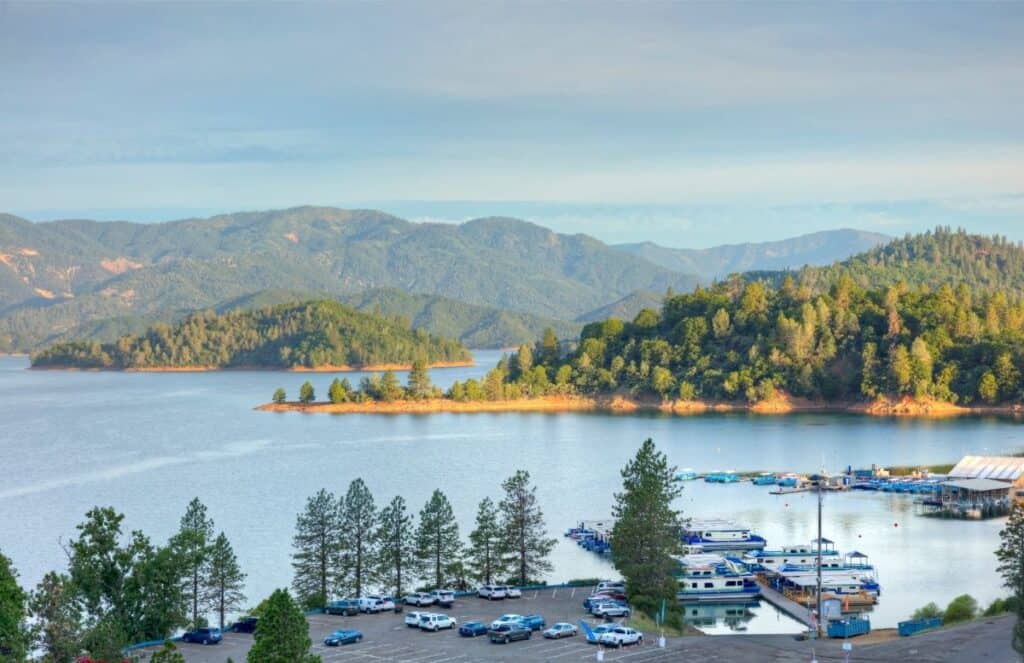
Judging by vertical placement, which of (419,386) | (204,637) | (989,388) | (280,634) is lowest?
(204,637)

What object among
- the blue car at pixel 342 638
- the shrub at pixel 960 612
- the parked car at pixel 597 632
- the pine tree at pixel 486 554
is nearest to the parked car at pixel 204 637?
the blue car at pixel 342 638

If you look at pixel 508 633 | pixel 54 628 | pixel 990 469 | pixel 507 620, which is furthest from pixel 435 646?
pixel 990 469

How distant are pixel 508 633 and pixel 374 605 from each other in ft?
20.9

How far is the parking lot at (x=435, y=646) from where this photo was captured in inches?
1282

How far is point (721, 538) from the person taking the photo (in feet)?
196

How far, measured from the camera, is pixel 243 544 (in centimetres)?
5772

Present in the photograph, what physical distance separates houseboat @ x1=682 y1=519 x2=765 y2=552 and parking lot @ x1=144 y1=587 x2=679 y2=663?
20536mm

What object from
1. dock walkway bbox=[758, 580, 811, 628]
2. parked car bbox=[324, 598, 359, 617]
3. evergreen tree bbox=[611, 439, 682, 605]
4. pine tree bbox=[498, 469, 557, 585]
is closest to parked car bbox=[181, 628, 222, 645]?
parked car bbox=[324, 598, 359, 617]

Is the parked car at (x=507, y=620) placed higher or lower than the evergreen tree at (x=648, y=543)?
Answer: lower

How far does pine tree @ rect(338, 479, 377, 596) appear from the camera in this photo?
44.3 meters

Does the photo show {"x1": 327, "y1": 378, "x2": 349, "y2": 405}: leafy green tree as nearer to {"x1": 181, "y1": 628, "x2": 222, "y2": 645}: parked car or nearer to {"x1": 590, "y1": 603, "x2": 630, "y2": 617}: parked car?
{"x1": 590, "y1": 603, "x2": 630, "y2": 617}: parked car

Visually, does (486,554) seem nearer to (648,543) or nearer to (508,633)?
(648,543)

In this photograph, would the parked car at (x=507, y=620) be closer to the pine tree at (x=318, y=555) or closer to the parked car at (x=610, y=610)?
the parked car at (x=610, y=610)

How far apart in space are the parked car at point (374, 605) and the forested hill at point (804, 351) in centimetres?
9602
